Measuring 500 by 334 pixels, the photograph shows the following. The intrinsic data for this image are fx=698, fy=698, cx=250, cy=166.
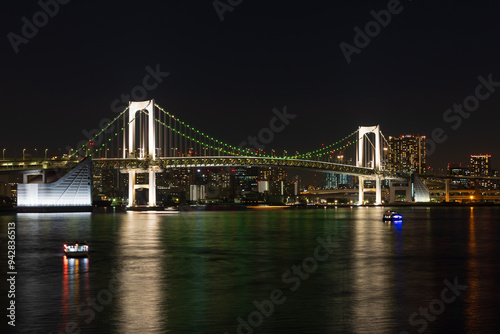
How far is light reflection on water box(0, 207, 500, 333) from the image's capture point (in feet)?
58.0

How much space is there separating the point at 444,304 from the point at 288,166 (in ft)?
268

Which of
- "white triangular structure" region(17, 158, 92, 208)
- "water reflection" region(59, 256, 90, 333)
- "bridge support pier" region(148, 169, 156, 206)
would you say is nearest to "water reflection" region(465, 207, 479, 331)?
"water reflection" region(59, 256, 90, 333)

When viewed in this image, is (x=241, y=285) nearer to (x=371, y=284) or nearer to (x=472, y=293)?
(x=371, y=284)

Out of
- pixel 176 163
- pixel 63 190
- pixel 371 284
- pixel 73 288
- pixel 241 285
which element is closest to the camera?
pixel 73 288

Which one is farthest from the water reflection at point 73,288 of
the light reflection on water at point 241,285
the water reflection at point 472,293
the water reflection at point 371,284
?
the water reflection at point 472,293

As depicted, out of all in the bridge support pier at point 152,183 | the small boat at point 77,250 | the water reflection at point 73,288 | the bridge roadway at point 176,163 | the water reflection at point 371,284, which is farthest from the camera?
the bridge support pier at point 152,183

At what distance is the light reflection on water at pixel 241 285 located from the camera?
17.7m

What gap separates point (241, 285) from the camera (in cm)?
2405

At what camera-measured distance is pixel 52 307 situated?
19.8 meters

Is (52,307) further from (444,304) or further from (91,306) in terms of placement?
(444,304)

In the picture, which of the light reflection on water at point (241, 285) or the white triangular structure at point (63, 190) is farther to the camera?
the white triangular structure at point (63, 190)

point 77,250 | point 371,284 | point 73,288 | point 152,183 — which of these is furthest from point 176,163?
point 371,284

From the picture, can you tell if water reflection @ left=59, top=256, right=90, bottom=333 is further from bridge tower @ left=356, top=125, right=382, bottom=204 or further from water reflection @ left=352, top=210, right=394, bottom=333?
bridge tower @ left=356, top=125, right=382, bottom=204

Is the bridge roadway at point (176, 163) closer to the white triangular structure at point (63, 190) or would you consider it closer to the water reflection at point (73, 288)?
the white triangular structure at point (63, 190)
